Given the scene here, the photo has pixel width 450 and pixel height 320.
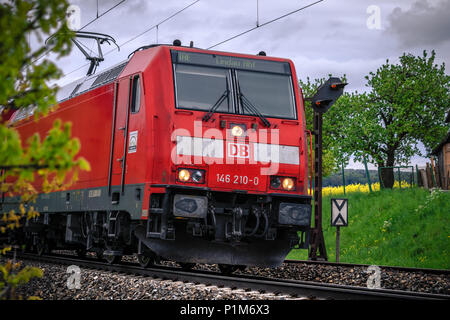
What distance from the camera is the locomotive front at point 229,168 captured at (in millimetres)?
8844

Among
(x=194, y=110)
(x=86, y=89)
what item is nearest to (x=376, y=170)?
(x=86, y=89)

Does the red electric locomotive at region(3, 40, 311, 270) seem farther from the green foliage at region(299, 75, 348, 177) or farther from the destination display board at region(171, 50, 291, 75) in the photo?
the green foliage at region(299, 75, 348, 177)

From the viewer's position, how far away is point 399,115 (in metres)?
43.4

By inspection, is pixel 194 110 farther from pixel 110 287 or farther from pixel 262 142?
pixel 110 287

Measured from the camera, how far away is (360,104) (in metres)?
45.9

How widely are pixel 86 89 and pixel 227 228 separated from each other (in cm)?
499

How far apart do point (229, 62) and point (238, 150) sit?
1589mm


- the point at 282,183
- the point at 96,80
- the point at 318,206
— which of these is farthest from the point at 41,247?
the point at 282,183

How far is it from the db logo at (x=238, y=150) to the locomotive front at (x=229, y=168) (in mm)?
15

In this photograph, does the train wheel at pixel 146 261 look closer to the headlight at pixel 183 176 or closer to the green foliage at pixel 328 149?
the headlight at pixel 183 176

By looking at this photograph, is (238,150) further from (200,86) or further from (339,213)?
(339,213)

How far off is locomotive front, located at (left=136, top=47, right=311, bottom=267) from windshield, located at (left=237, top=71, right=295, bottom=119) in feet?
0.06

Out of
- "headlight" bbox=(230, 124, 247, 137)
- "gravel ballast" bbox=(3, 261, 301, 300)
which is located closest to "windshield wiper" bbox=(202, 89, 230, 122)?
"headlight" bbox=(230, 124, 247, 137)

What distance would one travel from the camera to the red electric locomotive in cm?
887
